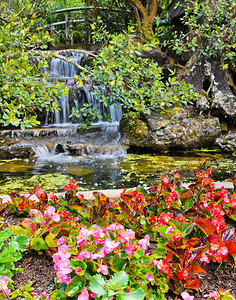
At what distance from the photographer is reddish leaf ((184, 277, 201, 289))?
1.06m

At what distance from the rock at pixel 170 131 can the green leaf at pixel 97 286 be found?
468 cm

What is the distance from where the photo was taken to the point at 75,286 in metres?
0.95

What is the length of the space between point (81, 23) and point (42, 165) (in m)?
10.3

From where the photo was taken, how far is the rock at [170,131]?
5.53 meters

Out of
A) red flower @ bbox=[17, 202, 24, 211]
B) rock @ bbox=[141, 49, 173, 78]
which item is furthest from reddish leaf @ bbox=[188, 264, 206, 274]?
rock @ bbox=[141, 49, 173, 78]

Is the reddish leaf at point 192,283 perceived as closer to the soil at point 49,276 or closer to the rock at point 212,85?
the soil at point 49,276

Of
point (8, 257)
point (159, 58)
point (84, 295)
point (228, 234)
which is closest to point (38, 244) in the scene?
point (8, 257)

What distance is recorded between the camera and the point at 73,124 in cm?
747

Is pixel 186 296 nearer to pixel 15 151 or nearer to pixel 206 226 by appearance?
pixel 206 226

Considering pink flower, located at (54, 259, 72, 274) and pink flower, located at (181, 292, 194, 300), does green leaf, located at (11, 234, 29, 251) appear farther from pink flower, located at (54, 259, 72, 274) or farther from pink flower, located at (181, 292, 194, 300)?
pink flower, located at (181, 292, 194, 300)

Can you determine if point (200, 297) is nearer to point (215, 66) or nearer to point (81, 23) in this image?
point (215, 66)

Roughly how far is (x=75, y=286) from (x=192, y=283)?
0.50 meters

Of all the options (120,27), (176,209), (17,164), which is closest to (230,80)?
(120,27)

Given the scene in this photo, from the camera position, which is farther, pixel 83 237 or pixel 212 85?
pixel 212 85
